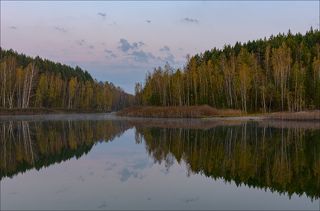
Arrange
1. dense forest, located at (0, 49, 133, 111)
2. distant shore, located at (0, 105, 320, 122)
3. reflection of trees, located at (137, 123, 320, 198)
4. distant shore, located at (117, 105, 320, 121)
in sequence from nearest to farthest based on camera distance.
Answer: reflection of trees, located at (137, 123, 320, 198)
distant shore, located at (0, 105, 320, 122)
distant shore, located at (117, 105, 320, 121)
dense forest, located at (0, 49, 133, 111)

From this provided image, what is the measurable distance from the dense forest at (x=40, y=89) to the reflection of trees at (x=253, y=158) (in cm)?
8063

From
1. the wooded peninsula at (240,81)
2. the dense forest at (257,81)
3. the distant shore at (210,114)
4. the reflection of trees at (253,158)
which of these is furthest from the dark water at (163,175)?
the dense forest at (257,81)

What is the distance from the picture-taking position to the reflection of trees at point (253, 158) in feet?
59.5

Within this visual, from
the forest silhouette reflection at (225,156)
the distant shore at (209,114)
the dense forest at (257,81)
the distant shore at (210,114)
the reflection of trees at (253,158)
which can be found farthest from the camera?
the dense forest at (257,81)

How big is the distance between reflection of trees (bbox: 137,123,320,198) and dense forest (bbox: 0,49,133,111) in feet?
265

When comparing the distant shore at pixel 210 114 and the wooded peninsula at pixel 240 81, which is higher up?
the wooded peninsula at pixel 240 81

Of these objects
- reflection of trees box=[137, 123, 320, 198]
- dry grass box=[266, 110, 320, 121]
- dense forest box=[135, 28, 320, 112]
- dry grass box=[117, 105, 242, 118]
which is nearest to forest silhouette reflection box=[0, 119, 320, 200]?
reflection of trees box=[137, 123, 320, 198]

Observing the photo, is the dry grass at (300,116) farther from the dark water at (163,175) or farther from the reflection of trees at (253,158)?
the dark water at (163,175)

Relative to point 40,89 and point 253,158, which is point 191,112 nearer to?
point 253,158

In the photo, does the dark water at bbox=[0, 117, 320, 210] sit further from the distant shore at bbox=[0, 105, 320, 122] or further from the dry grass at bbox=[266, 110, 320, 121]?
the distant shore at bbox=[0, 105, 320, 122]

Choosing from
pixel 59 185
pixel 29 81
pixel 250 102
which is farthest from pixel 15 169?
pixel 29 81

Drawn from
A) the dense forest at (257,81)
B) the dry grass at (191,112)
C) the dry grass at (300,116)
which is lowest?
the dry grass at (300,116)

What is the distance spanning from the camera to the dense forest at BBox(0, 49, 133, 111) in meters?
107

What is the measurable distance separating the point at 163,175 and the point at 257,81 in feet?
236
